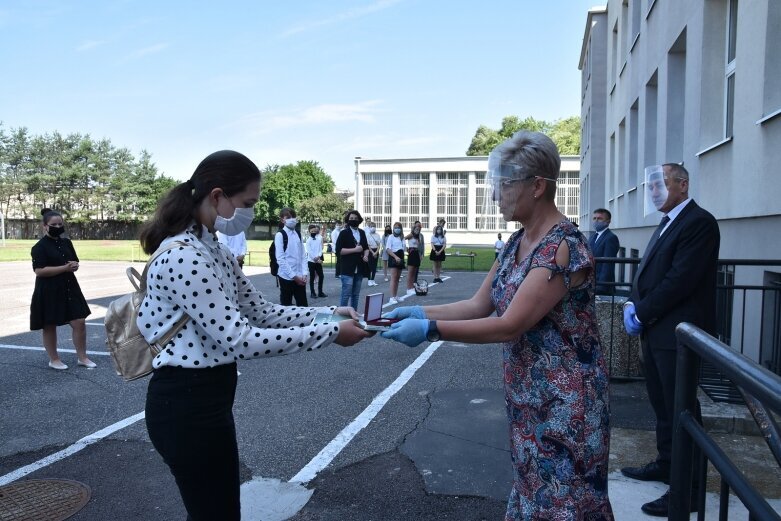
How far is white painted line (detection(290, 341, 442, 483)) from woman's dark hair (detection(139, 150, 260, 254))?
2351mm

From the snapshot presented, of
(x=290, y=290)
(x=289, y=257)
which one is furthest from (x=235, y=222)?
(x=290, y=290)

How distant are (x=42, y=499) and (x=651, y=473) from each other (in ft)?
12.7

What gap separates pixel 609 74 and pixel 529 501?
2111cm

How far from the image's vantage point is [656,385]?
3824 mm

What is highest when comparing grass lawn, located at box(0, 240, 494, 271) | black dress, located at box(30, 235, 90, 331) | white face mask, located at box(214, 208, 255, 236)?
white face mask, located at box(214, 208, 255, 236)

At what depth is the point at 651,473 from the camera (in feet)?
12.8

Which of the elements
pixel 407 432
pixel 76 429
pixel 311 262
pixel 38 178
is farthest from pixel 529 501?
pixel 38 178

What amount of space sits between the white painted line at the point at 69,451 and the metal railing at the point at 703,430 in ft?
13.6

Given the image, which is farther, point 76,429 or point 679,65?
point 679,65

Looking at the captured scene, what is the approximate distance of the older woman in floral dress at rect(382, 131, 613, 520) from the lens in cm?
215

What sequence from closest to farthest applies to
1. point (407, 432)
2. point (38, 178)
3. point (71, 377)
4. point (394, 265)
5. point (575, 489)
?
point (575, 489) → point (407, 432) → point (71, 377) → point (394, 265) → point (38, 178)

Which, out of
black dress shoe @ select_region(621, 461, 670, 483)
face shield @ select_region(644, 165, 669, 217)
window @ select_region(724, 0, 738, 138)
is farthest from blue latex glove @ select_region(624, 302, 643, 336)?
window @ select_region(724, 0, 738, 138)

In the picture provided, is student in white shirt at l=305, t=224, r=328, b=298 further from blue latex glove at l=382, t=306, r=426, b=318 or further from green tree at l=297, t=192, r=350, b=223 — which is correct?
green tree at l=297, t=192, r=350, b=223

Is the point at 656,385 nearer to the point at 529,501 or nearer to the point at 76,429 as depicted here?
the point at 529,501
